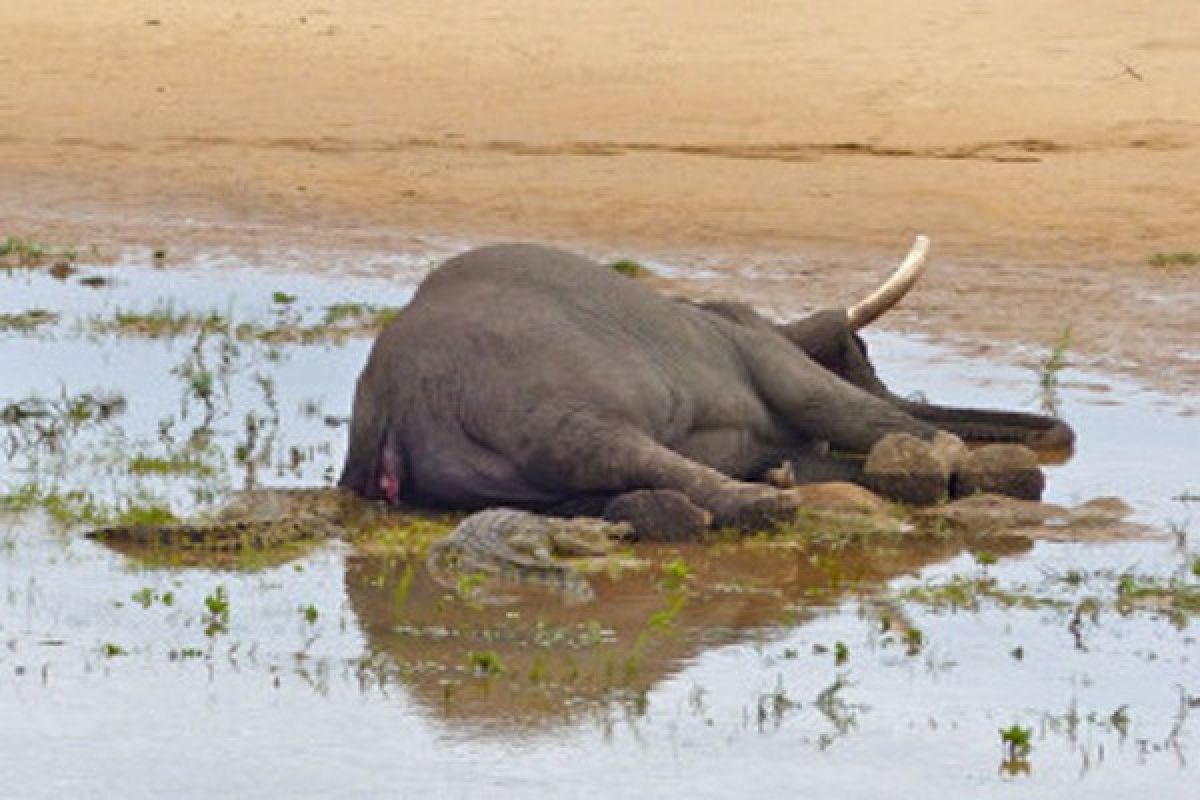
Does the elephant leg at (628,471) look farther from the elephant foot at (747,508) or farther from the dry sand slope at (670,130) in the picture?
the dry sand slope at (670,130)

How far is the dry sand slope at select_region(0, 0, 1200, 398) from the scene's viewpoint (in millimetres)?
16797

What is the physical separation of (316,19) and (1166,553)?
15798mm

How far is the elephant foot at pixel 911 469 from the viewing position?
10.1 m

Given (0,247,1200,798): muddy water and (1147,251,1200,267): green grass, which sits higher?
(1147,251,1200,267): green grass

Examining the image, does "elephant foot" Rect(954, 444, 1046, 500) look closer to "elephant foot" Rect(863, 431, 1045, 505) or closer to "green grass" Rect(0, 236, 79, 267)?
"elephant foot" Rect(863, 431, 1045, 505)

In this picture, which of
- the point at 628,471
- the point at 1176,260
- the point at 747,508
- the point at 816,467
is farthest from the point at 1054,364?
the point at 628,471

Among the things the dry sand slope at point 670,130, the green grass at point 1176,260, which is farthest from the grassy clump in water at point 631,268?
the green grass at point 1176,260

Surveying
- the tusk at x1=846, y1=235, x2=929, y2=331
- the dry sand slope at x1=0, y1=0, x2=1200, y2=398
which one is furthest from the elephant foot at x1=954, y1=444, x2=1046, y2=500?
the dry sand slope at x1=0, y1=0, x2=1200, y2=398

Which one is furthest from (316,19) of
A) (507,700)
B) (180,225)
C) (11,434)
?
(507,700)

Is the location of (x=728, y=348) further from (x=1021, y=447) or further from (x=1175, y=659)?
(x=1175, y=659)

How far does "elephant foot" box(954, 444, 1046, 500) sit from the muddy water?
0.81 feet

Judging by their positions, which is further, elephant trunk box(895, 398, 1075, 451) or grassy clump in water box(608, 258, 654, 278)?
grassy clump in water box(608, 258, 654, 278)

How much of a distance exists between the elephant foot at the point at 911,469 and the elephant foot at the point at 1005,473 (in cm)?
9

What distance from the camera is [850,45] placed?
896 inches
